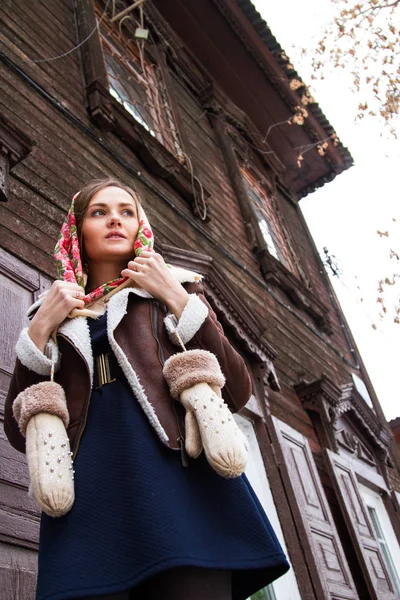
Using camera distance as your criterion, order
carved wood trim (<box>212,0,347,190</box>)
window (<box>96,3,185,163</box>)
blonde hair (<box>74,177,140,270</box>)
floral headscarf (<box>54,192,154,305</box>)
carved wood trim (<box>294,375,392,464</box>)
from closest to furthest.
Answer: floral headscarf (<box>54,192,154,305</box>) < blonde hair (<box>74,177,140,270</box>) < carved wood trim (<box>294,375,392,464</box>) < window (<box>96,3,185,163</box>) < carved wood trim (<box>212,0,347,190</box>)

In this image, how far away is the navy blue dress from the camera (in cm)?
120

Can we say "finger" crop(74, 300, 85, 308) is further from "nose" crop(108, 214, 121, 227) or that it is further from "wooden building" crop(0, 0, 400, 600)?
"wooden building" crop(0, 0, 400, 600)

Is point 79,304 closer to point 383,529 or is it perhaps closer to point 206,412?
point 206,412

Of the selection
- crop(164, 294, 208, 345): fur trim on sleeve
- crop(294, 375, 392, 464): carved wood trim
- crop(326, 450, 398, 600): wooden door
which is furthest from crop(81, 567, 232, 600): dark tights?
crop(294, 375, 392, 464): carved wood trim

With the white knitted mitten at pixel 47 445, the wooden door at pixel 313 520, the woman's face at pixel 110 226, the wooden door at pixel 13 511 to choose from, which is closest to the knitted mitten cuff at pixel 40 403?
the white knitted mitten at pixel 47 445

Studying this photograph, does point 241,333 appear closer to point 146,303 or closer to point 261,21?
point 146,303

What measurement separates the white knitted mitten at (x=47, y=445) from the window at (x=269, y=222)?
6954 millimetres

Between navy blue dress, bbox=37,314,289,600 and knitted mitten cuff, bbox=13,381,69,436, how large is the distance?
82 mm

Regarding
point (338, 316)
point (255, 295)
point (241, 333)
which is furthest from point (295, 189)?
point (241, 333)

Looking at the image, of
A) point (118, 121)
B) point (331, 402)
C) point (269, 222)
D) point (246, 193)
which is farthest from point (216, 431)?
point (269, 222)

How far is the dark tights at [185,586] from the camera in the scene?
1222 mm

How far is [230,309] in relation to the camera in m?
4.76

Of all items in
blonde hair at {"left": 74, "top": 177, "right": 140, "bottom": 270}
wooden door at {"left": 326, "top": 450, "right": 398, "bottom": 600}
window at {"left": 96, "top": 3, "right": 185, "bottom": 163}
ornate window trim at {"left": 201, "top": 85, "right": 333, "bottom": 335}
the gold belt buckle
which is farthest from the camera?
ornate window trim at {"left": 201, "top": 85, "right": 333, "bottom": 335}

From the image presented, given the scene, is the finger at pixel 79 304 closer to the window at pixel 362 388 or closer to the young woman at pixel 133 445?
the young woman at pixel 133 445
